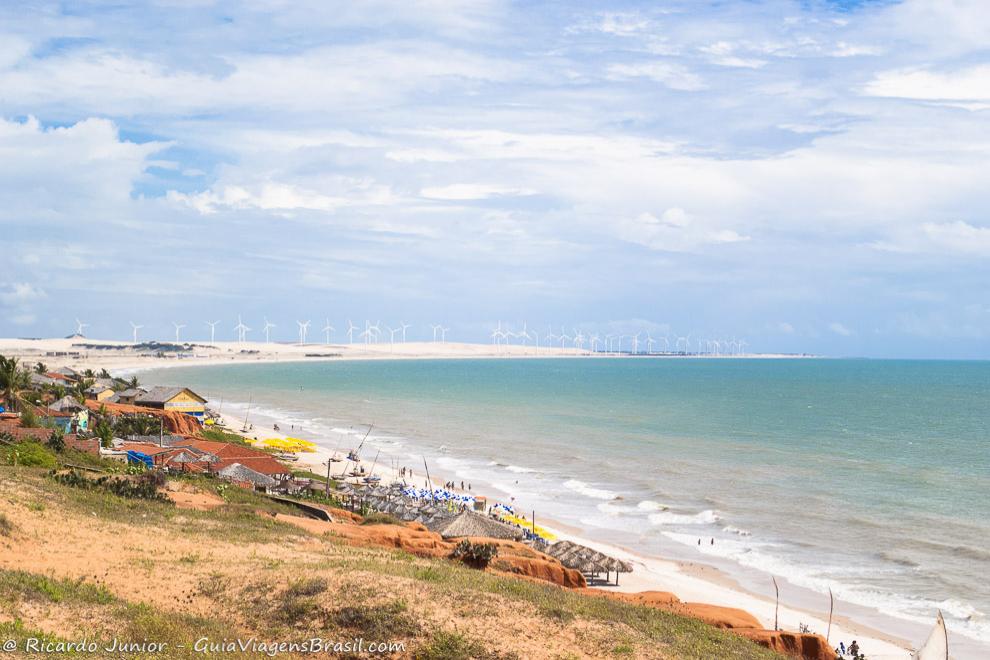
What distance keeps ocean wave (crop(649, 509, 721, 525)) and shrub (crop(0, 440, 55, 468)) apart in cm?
3217

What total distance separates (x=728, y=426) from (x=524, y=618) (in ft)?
286

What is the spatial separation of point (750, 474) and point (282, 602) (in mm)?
52883

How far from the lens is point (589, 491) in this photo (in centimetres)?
5938

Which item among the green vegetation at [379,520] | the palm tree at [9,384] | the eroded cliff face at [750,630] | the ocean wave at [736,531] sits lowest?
the ocean wave at [736,531]

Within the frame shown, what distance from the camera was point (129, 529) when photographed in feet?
85.5

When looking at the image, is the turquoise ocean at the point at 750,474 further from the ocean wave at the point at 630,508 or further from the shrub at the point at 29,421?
the shrub at the point at 29,421

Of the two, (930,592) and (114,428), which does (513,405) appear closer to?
(114,428)

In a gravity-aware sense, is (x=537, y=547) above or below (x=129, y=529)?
below

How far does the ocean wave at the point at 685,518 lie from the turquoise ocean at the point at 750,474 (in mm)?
123

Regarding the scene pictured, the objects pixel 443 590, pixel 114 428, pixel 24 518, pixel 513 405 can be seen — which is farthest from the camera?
pixel 513 405

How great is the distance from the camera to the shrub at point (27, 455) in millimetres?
34781

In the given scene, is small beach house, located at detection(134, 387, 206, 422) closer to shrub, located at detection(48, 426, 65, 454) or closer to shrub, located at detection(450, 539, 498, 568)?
shrub, located at detection(48, 426, 65, 454)

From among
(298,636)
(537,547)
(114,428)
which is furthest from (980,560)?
(114,428)

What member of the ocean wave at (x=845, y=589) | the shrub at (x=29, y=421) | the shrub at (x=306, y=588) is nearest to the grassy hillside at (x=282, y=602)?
the shrub at (x=306, y=588)
